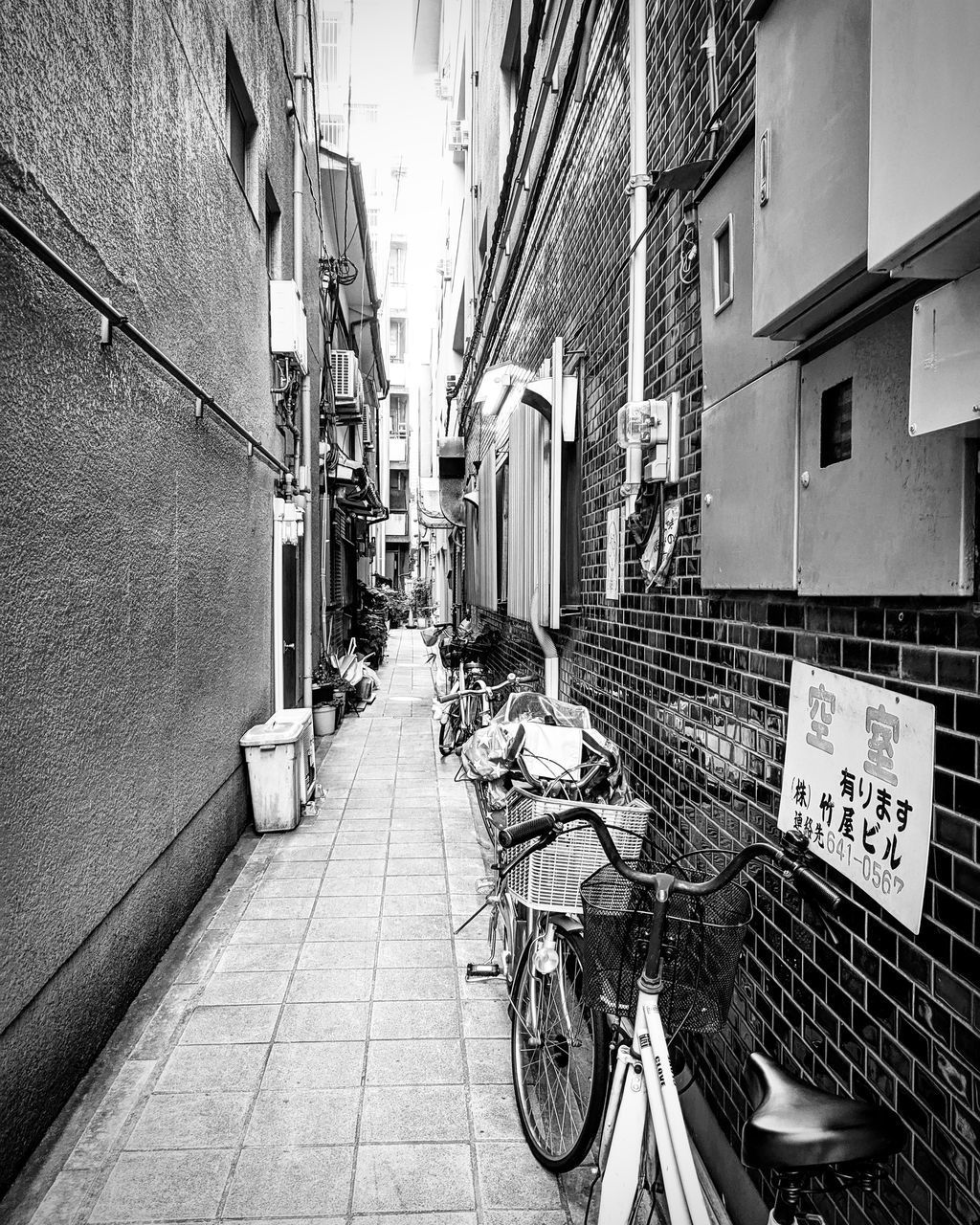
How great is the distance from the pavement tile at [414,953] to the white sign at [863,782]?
2875 millimetres

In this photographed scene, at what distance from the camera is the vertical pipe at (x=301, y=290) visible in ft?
32.4

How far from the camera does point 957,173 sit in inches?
47.6

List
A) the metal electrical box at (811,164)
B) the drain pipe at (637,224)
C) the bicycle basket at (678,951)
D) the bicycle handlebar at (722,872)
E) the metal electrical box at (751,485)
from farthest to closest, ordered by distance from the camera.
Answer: the drain pipe at (637,224), the metal electrical box at (751,485), the bicycle basket at (678,951), the bicycle handlebar at (722,872), the metal electrical box at (811,164)

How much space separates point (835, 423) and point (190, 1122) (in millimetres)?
3503

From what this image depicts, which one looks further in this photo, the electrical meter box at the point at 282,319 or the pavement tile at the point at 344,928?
the electrical meter box at the point at 282,319

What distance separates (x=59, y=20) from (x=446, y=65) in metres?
17.1

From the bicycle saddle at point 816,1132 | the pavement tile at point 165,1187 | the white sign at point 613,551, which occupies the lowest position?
the pavement tile at point 165,1187

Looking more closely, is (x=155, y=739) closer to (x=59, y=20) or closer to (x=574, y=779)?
(x=574, y=779)

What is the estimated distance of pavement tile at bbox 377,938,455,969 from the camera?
4.58 meters

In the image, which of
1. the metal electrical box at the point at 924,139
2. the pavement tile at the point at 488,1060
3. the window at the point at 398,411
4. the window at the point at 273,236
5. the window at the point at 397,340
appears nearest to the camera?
the metal electrical box at the point at 924,139

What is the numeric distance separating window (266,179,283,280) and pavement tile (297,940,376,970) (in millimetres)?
7114

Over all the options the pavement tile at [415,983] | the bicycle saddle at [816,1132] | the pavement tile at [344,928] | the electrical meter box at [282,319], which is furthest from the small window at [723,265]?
the electrical meter box at [282,319]

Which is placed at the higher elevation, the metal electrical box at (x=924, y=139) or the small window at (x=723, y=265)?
the small window at (x=723, y=265)

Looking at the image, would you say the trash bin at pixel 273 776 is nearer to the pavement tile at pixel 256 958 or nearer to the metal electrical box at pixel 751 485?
the pavement tile at pixel 256 958
